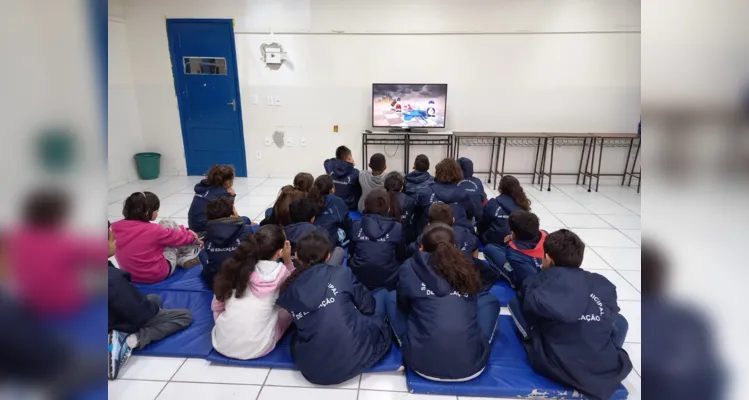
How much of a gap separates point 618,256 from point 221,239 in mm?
3036

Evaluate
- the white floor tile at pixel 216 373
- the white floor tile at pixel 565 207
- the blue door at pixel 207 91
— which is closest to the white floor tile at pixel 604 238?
the white floor tile at pixel 565 207

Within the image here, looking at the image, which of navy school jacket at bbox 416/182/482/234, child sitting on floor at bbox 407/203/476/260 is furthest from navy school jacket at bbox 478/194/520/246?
child sitting on floor at bbox 407/203/476/260

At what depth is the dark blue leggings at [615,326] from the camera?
1927mm

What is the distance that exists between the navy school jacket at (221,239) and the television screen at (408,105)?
3448mm

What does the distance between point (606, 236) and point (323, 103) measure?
12.8 feet

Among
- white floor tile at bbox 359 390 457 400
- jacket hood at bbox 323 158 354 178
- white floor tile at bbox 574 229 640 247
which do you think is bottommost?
white floor tile at bbox 359 390 457 400

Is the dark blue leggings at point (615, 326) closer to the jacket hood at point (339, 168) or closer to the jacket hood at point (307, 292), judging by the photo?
the jacket hood at point (307, 292)

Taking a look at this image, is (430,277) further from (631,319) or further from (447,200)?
(447,200)

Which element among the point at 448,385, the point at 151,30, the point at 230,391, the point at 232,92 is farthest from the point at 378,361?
the point at 151,30

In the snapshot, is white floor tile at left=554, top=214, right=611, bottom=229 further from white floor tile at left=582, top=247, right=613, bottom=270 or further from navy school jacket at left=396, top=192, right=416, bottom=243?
navy school jacket at left=396, top=192, right=416, bottom=243

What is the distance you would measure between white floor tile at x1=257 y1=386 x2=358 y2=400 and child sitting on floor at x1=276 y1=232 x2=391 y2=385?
4 cm

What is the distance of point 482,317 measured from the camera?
2176 mm

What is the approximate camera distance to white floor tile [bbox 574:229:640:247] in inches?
143

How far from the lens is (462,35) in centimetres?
557
